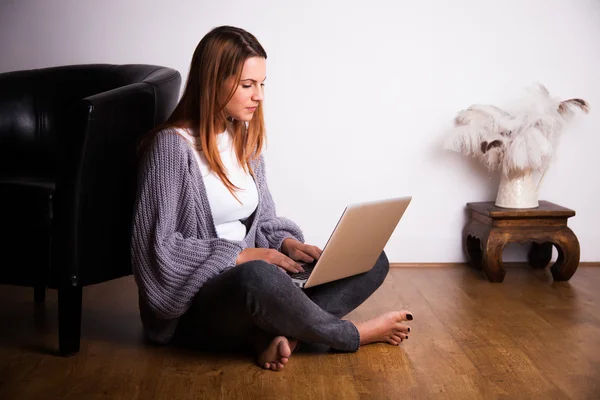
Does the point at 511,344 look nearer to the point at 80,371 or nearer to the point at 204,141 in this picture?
the point at 204,141

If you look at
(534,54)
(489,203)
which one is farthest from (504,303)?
(534,54)

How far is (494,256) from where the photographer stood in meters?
2.84

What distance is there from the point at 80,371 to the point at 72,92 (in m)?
1.17

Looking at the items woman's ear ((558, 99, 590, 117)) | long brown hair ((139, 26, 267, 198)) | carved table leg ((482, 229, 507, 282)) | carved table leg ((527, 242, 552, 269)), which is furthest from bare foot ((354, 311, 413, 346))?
woman's ear ((558, 99, 590, 117))

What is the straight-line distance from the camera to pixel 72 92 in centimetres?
270

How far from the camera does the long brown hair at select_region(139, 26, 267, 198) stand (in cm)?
193

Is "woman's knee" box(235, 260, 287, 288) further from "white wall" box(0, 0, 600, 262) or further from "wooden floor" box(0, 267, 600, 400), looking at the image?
"white wall" box(0, 0, 600, 262)

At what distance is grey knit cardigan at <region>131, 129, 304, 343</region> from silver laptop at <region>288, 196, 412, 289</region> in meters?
0.22

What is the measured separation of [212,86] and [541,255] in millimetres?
1754

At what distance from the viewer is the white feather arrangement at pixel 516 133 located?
280cm

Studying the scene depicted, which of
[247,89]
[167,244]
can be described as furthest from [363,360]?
[247,89]

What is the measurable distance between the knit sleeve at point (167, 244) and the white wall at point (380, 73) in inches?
46.7

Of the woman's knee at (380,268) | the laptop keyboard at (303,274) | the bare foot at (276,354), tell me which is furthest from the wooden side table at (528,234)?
the bare foot at (276,354)

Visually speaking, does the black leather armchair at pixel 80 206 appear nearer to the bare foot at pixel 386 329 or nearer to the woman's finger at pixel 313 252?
the woman's finger at pixel 313 252
